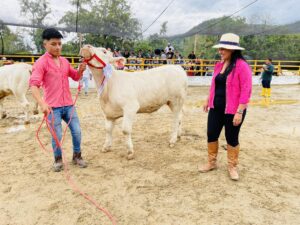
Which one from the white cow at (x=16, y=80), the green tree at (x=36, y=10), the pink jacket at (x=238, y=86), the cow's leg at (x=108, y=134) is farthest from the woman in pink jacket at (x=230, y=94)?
the green tree at (x=36, y=10)

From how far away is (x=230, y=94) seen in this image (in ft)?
10.0

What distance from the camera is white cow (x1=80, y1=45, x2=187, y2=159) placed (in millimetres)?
3831

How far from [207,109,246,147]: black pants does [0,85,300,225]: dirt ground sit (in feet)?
1.68

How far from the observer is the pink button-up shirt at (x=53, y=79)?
3.17 meters

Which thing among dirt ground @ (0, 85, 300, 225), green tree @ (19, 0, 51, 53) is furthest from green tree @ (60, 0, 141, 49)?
dirt ground @ (0, 85, 300, 225)

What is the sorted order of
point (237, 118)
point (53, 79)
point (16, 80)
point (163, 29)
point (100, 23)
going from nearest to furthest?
1. point (237, 118)
2. point (53, 79)
3. point (16, 80)
4. point (100, 23)
5. point (163, 29)

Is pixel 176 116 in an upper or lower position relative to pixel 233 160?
upper

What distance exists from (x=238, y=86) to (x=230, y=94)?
0.41 feet

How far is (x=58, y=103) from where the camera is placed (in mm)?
3336

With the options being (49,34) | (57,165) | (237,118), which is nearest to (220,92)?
(237,118)

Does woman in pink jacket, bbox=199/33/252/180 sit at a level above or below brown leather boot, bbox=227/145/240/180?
above

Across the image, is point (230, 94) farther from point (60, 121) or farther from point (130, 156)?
point (60, 121)

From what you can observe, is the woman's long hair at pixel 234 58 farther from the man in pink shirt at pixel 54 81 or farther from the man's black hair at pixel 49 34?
the man's black hair at pixel 49 34

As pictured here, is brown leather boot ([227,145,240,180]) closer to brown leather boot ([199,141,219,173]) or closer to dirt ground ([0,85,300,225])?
dirt ground ([0,85,300,225])
